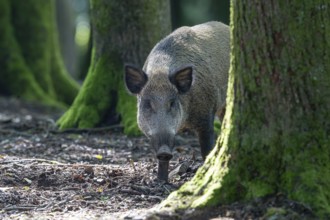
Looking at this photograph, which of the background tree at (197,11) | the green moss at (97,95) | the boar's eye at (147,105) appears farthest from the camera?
the background tree at (197,11)

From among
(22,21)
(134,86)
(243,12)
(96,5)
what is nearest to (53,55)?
(22,21)

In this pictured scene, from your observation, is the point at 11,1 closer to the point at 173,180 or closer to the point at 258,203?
the point at 173,180

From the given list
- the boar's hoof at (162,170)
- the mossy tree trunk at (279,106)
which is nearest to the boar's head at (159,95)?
the boar's hoof at (162,170)

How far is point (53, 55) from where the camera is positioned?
64.8 feet

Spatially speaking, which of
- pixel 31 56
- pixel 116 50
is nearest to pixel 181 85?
pixel 116 50

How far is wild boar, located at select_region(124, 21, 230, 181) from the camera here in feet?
29.0

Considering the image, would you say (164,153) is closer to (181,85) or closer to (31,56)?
(181,85)

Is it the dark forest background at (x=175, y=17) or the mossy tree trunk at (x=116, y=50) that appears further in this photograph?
the dark forest background at (x=175, y=17)

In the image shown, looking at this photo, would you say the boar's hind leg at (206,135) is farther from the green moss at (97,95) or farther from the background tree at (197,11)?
the background tree at (197,11)

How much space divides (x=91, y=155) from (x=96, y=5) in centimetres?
292

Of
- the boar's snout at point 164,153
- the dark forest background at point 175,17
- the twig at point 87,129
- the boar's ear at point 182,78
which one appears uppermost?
the dark forest background at point 175,17

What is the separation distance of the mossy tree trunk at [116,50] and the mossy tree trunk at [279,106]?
5.59m

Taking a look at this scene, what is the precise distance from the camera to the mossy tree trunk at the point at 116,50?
12539 mm

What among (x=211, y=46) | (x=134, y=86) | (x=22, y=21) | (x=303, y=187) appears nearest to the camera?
(x=303, y=187)
